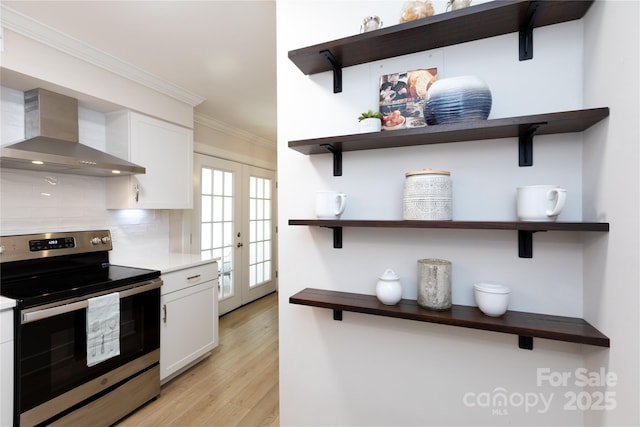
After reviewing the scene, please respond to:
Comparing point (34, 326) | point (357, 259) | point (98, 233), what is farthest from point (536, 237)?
point (98, 233)

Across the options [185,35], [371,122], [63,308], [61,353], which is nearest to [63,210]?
[63,308]

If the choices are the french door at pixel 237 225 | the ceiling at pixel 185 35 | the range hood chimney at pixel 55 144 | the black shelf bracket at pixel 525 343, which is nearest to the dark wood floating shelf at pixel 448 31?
the ceiling at pixel 185 35

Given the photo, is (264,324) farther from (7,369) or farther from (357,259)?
(357,259)

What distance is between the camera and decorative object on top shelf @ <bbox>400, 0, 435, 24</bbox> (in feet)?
3.23

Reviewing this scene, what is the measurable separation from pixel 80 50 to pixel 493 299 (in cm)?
283

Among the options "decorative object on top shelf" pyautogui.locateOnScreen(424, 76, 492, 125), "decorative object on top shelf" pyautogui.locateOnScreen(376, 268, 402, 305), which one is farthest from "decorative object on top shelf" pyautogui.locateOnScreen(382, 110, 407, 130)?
"decorative object on top shelf" pyautogui.locateOnScreen(376, 268, 402, 305)

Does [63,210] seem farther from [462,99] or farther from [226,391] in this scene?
[462,99]

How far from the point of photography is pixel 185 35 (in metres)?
1.90

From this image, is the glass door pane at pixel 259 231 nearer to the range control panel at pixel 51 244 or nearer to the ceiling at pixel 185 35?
the ceiling at pixel 185 35

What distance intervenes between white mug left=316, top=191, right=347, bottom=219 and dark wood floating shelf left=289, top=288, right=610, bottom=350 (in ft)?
1.12

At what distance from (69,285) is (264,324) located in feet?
7.10

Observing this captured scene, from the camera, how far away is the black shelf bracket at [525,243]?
3.10ft

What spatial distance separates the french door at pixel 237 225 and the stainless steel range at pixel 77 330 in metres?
1.42

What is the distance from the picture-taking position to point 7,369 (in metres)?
1.37
